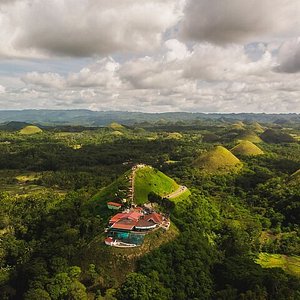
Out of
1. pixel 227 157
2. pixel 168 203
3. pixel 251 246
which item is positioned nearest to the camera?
pixel 251 246

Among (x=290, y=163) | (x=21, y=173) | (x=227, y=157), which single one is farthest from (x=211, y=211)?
(x=21, y=173)

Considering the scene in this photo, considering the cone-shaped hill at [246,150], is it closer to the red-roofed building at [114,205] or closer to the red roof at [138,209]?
the red roof at [138,209]

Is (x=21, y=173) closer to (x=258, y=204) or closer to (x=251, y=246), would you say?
(x=258, y=204)

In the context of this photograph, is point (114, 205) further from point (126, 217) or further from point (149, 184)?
point (149, 184)

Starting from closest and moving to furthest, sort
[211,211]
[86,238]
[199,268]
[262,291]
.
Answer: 1. [262,291]
2. [199,268]
3. [86,238]
4. [211,211]

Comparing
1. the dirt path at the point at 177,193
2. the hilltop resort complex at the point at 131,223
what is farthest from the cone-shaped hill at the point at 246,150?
the hilltop resort complex at the point at 131,223

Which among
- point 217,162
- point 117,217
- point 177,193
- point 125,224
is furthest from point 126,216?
point 217,162
